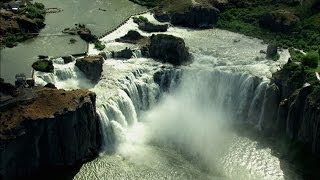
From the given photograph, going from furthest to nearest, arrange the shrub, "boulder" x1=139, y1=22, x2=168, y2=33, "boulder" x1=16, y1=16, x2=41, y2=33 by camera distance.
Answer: "boulder" x1=139, y1=22, x2=168, y2=33 < "boulder" x1=16, y1=16, x2=41, y2=33 < the shrub

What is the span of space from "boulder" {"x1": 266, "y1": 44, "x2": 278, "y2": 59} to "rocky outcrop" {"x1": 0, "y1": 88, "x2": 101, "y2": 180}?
39.9 m

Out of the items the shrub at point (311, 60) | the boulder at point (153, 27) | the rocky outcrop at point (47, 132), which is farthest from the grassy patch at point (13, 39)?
the shrub at point (311, 60)

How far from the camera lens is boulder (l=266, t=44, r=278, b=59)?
10556cm

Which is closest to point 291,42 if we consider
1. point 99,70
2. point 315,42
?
point 315,42

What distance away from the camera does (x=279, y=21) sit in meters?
119

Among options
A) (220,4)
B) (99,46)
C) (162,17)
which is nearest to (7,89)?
(99,46)

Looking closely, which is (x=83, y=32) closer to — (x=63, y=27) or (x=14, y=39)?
(x=63, y=27)

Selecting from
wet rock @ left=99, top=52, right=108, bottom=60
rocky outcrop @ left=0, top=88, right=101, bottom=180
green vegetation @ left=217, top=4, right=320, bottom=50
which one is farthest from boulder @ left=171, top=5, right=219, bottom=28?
rocky outcrop @ left=0, top=88, right=101, bottom=180

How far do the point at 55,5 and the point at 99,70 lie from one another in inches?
1618

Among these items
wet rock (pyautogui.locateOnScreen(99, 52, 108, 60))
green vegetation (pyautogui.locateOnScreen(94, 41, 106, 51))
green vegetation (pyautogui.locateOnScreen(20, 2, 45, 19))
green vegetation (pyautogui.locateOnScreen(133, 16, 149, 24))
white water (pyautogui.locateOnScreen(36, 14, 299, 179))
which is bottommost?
white water (pyautogui.locateOnScreen(36, 14, 299, 179))

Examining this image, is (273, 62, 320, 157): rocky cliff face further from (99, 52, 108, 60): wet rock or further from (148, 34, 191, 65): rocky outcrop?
(99, 52, 108, 60): wet rock

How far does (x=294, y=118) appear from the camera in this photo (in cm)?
8925

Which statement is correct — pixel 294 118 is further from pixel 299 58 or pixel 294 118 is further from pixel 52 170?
pixel 52 170

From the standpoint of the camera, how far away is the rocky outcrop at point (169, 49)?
104875 millimetres
